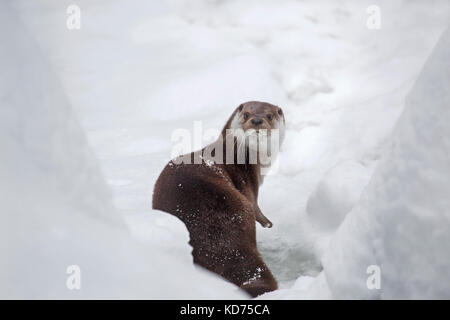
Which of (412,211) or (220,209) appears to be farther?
(220,209)

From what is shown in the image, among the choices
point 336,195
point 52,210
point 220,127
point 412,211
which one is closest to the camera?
point 52,210

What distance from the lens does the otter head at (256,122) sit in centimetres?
371

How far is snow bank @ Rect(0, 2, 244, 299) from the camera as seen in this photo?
48.5 inches

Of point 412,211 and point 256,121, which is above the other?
point 412,211

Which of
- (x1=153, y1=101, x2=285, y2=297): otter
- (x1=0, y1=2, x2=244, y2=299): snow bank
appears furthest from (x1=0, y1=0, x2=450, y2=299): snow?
(x1=153, y1=101, x2=285, y2=297): otter

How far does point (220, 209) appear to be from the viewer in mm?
2961

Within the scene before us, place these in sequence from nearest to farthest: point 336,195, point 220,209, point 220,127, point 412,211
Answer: point 412,211, point 220,209, point 336,195, point 220,127

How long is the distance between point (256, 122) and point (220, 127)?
2036mm

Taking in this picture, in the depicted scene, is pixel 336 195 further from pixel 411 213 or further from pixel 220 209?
pixel 411 213

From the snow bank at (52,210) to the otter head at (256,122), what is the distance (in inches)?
86.1

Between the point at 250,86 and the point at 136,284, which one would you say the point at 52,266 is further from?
the point at 250,86

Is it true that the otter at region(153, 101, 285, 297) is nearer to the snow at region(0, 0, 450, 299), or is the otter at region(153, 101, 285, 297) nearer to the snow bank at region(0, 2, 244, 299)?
the snow at region(0, 0, 450, 299)

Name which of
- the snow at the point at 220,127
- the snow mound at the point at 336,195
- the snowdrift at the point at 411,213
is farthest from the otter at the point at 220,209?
the snowdrift at the point at 411,213

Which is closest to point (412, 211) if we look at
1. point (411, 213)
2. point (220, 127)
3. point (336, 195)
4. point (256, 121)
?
point (411, 213)
